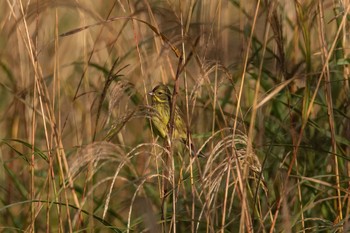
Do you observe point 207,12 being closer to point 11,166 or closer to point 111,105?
point 11,166

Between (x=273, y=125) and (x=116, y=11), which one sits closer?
(x=273, y=125)

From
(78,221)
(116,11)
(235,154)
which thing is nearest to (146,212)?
(235,154)

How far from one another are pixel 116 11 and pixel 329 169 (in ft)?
6.04

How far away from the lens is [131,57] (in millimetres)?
4070

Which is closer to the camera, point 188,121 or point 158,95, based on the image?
point 188,121

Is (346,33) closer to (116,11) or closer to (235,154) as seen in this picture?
(235,154)

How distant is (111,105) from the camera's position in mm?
2441

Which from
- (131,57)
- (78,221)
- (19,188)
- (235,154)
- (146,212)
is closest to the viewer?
(146,212)

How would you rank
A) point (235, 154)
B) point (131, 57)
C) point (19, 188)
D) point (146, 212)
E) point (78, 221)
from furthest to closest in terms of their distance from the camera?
point (131, 57), point (19, 188), point (78, 221), point (235, 154), point (146, 212)

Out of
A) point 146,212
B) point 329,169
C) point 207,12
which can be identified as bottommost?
point 329,169

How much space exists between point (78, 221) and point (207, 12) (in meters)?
1.19

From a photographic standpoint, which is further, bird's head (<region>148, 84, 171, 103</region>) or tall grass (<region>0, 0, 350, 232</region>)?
bird's head (<region>148, 84, 171, 103</region>)

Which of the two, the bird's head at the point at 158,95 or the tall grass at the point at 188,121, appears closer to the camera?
the tall grass at the point at 188,121

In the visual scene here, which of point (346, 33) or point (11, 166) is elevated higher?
point (346, 33)
